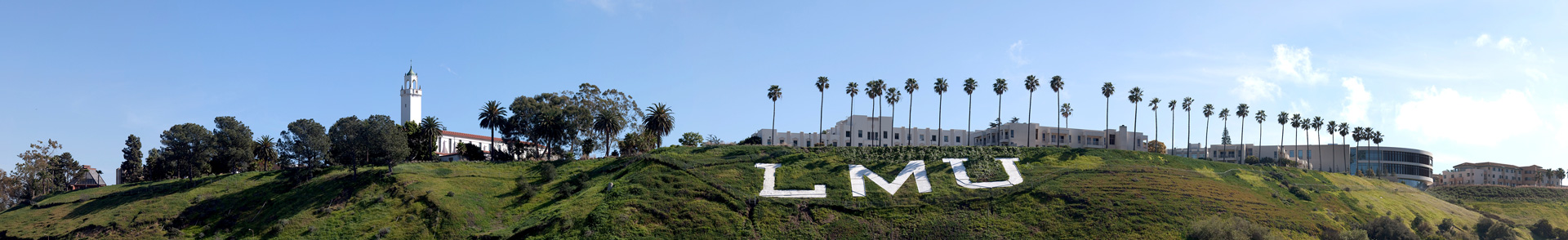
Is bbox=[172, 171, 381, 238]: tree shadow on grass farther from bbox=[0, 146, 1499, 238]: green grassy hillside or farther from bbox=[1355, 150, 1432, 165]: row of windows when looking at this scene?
bbox=[1355, 150, 1432, 165]: row of windows

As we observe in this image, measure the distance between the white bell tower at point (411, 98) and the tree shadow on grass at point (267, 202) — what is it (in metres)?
39.6

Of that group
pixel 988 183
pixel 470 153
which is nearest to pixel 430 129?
pixel 470 153

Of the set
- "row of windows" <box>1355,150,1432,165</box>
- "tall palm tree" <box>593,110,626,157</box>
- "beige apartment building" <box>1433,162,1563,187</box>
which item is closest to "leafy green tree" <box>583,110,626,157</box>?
"tall palm tree" <box>593,110,626,157</box>

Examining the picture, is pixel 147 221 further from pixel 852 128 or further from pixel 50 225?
pixel 852 128

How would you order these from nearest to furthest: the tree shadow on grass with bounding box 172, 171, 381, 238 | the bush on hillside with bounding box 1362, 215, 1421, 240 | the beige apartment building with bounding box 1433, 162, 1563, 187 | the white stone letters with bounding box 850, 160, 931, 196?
the bush on hillside with bounding box 1362, 215, 1421, 240, the tree shadow on grass with bounding box 172, 171, 381, 238, the white stone letters with bounding box 850, 160, 931, 196, the beige apartment building with bounding box 1433, 162, 1563, 187

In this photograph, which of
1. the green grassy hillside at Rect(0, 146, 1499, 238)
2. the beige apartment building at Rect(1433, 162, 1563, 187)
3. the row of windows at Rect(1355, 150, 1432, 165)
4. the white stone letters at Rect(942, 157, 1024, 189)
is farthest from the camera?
the beige apartment building at Rect(1433, 162, 1563, 187)

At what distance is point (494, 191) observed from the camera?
7800 cm

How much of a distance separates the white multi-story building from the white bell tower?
1731 inches

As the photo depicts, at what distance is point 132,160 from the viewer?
9750 cm

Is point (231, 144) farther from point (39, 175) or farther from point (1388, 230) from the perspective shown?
point (1388, 230)

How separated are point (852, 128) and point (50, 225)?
84186mm

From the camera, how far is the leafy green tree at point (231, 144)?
89.2m

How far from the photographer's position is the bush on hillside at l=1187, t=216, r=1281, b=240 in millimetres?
61844

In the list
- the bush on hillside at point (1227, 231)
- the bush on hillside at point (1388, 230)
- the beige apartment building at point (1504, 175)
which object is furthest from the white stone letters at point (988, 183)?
the beige apartment building at point (1504, 175)
